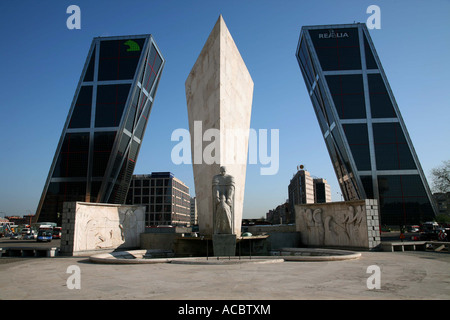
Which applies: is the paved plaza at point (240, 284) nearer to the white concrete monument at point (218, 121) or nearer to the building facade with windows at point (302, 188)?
the white concrete monument at point (218, 121)

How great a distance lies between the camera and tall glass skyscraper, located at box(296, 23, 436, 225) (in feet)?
146

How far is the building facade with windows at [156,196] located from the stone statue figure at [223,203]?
72.7 meters

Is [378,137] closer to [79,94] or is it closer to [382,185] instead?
[382,185]

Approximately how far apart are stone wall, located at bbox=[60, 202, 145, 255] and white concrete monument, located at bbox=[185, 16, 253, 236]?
4.27 meters

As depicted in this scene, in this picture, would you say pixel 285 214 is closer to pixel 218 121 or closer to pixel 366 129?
pixel 366 129

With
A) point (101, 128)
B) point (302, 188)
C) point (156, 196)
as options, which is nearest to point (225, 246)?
point (101, 128)

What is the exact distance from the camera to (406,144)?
45188mm

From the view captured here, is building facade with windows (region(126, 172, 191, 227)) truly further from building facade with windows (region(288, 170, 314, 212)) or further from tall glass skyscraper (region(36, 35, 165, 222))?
building facade with windows (region(288, 170, 314, 212))

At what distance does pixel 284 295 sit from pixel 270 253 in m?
9.31

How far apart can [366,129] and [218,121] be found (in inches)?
1505

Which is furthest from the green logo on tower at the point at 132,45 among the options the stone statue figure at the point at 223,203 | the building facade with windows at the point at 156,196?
the stone statue figure at the point at 223,203

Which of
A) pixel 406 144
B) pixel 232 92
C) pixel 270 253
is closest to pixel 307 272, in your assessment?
pixel 270 253

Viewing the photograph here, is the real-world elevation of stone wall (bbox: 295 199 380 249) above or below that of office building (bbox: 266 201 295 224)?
above
